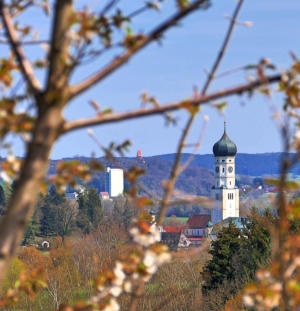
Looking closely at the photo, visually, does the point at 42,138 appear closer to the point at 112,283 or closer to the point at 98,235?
the point at 112,283

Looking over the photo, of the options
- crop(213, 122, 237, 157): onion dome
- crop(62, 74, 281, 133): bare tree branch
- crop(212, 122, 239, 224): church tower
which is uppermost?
crop(213, 122, 237, 157): onion dome

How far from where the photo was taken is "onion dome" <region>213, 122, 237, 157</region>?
102125mm

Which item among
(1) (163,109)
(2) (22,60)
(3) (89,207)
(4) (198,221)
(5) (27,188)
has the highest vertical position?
(3) (89,207)

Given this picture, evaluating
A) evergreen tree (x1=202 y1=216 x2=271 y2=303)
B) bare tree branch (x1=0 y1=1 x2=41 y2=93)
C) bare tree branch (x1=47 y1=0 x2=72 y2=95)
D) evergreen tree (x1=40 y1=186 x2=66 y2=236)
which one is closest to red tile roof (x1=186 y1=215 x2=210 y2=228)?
evergreen tree (x1=40 y1=186 x2=66 y2=236)

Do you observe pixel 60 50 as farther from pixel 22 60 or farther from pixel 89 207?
pixel 89 207

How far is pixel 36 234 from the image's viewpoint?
88500mm

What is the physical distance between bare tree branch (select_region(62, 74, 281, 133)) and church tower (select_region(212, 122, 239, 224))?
324 feet

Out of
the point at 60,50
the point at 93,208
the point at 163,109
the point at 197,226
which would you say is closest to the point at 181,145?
the point at 163,109

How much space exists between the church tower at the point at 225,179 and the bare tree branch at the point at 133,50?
98.8m

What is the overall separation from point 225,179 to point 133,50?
336ft

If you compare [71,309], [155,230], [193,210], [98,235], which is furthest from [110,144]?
[193,210]

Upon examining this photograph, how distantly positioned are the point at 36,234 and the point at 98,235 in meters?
24.6

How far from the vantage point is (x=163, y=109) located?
9.37 feet

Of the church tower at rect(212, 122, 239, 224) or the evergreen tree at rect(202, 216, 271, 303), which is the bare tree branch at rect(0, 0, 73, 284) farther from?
the church tower at rect(212, 122, 239, 224)
